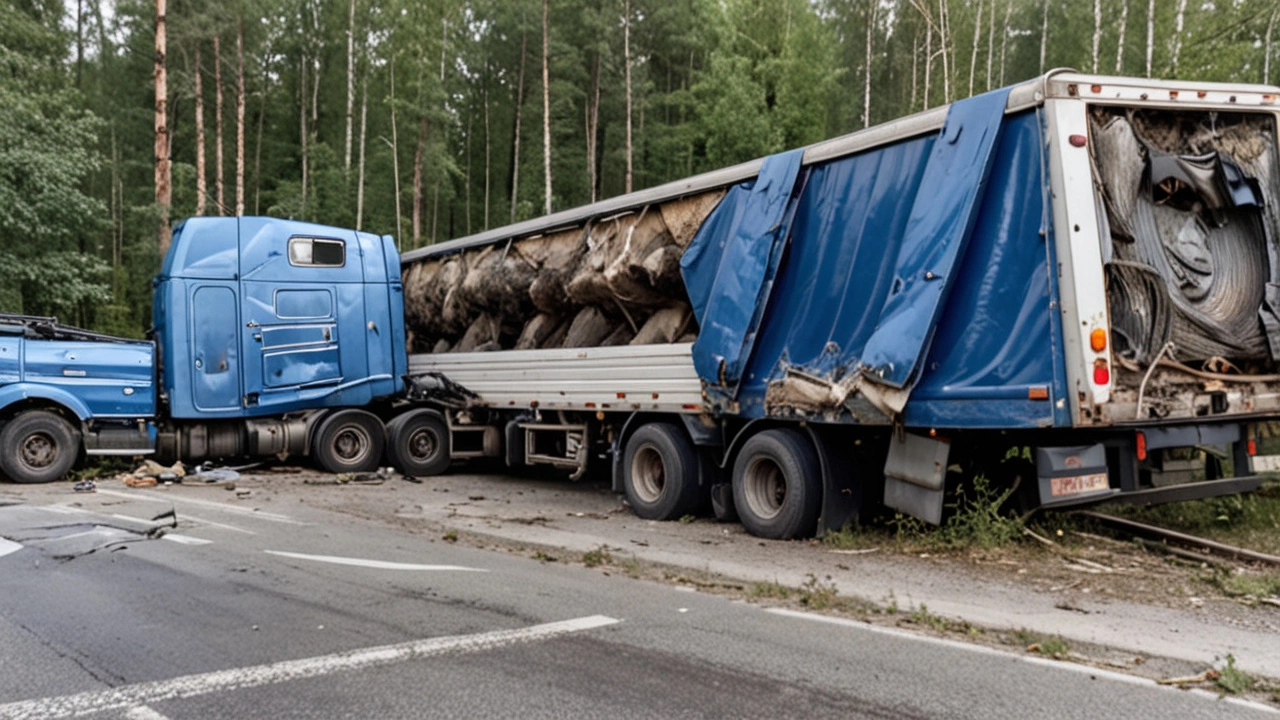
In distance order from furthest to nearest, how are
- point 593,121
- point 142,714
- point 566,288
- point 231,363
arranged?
point 593,121
point 231,363
point 566,288
point 142,714

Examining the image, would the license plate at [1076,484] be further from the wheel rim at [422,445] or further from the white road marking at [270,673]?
the wheel rim at [422,445]

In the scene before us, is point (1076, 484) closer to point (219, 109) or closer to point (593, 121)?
point (219, 109)

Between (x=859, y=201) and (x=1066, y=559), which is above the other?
(x=859, y=201)

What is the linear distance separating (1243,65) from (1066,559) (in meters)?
28.4

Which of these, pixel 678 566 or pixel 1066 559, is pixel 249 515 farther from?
pixel 1066 559

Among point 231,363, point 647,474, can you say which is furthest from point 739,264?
point 231,363

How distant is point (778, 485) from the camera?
905 cm

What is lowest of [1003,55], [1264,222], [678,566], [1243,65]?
[678,566]

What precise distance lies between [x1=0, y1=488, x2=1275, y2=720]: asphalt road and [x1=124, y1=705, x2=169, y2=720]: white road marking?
0.05 feet

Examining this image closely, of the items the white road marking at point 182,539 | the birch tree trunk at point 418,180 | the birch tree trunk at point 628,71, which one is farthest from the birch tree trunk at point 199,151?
the white road marking at point 182,539

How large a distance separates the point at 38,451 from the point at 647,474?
27.4 ft

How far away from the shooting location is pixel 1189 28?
27.4m

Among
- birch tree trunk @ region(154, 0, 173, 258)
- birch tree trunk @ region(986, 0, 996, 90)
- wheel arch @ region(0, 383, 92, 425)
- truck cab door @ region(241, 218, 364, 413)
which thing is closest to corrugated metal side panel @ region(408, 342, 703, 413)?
truck cab door @ region(241, 218, 364, 413)

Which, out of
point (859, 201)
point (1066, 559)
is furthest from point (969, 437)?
point (859, 201)
